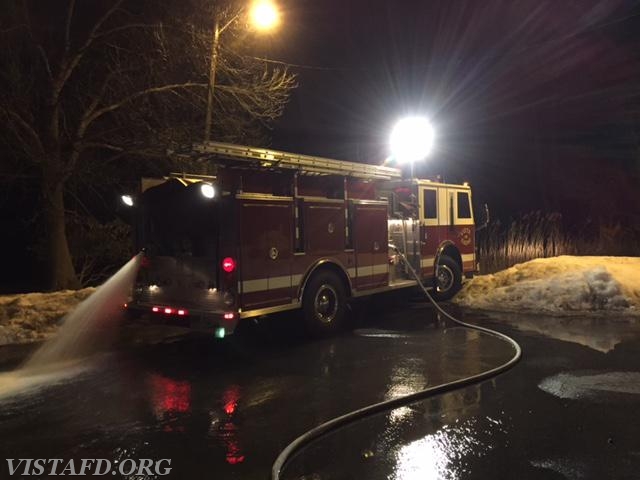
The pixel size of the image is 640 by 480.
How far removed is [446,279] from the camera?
474 inches

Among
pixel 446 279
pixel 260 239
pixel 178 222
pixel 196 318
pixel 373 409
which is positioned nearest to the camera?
pixel 373 409

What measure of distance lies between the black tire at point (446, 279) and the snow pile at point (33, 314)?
703 cm

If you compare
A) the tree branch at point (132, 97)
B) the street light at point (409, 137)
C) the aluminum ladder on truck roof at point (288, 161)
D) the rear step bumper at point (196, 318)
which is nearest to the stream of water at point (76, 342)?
the rear step bumper at point (196, 318)

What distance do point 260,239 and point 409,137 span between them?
659cm

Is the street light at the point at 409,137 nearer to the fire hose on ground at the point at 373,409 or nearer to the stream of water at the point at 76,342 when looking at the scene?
the fire hose on ground at the point at 373,409

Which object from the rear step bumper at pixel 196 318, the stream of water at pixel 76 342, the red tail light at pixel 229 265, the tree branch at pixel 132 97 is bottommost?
the stream of water at pixel 76 342

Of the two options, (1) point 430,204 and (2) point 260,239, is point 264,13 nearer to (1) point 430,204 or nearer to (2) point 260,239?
(1) point 430,204

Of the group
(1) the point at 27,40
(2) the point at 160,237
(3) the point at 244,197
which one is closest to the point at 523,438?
(3) the point at 244,197

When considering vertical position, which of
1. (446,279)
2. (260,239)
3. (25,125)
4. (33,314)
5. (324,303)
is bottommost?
(33,314)

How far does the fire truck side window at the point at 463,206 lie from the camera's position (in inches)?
493

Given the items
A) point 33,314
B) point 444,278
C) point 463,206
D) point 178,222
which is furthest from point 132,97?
point 444,278

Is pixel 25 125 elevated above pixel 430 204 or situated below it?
above

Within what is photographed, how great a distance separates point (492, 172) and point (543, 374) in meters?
24.4

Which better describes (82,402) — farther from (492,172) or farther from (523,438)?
(492,172)
